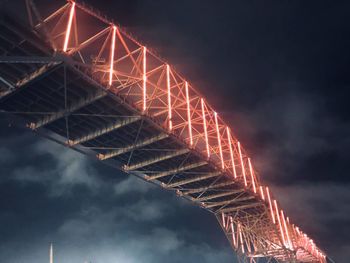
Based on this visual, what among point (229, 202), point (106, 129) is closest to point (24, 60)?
point (106, 129)

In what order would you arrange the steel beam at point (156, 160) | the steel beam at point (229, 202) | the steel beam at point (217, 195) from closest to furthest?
the steel beam at point (156, 160) → the steel beam at point (217, 195) → the steel beam at point (229, 202)

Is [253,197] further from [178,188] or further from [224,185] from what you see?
[178,188]

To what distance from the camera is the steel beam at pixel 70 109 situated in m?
25.9

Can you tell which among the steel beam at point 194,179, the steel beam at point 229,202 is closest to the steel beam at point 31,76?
the steel beam at point 194,179

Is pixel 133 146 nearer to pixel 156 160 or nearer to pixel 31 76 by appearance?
pixel 156 160

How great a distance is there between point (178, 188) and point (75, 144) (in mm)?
16356

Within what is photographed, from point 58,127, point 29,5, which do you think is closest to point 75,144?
Answer: point 58,127

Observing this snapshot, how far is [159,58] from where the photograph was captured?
31.6 meters

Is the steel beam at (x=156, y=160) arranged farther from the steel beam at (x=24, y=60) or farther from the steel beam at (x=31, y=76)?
the steel beam at (x=24, y=60)

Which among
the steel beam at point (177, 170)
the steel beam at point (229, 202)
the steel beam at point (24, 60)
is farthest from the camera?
the steel beam at point (229, 202)

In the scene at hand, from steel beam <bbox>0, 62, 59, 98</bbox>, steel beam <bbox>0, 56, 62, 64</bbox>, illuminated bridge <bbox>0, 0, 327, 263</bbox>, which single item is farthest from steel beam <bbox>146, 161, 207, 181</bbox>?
steel beam <bbox>0, 56, 62, 64</bbox>

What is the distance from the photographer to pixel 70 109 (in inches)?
1085

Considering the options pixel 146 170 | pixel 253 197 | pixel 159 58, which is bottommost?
pixel 253 197

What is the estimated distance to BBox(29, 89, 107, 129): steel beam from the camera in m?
25.9
